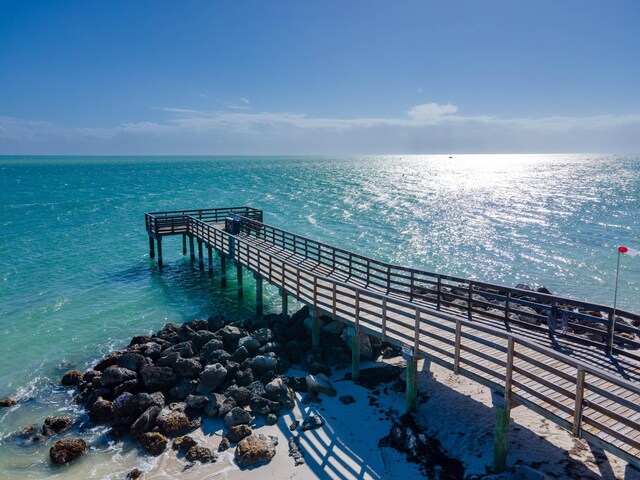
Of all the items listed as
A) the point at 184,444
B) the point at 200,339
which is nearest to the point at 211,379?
the point at 184,444

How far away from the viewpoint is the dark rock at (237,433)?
426 inches

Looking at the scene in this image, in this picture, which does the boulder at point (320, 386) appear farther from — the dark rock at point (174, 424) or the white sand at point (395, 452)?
the dark rock at point (174, 424)

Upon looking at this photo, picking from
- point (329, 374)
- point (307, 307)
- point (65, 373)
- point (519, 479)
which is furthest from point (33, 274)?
point (519, 479)

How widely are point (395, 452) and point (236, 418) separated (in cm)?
394

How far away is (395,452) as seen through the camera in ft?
32.7

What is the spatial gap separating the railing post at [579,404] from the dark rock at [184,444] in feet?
26.1

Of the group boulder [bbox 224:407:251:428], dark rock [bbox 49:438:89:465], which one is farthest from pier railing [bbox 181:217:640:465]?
dark rock [bbox 49:438:89:465]

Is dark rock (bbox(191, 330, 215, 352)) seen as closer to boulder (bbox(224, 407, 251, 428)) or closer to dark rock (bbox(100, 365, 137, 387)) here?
dark rock (bbox(100, 365, 137, 387))

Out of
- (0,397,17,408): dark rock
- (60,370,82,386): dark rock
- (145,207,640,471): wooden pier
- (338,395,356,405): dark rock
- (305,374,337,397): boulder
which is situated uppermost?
(145,207,640,471): wooden pier

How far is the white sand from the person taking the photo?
9156 millimetres

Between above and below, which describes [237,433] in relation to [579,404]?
below

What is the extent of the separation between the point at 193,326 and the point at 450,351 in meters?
9.95

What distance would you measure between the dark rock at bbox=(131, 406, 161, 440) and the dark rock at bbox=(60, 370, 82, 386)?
4213mm

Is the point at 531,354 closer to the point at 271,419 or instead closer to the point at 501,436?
the point at 501,436
